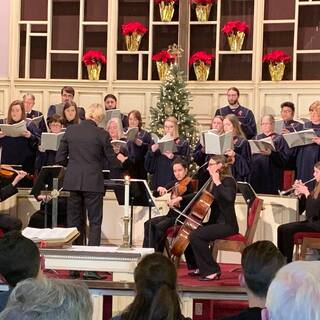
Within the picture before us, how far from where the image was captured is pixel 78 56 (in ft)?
40.5

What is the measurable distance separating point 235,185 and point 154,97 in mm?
4744

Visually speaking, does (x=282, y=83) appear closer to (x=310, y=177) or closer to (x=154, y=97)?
(x=154, y=97)

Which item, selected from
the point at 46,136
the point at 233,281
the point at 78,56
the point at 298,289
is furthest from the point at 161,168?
the point at 298,289

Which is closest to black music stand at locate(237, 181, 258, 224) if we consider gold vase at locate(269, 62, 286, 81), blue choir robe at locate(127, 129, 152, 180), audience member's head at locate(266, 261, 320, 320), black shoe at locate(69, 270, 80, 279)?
black shoe at locate(69, 270, 80, 279)

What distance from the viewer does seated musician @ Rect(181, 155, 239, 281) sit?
700 cm

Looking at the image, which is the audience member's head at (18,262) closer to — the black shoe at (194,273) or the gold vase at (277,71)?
the black shoe at (194,273)

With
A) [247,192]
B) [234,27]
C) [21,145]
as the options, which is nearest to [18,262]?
[247,192]

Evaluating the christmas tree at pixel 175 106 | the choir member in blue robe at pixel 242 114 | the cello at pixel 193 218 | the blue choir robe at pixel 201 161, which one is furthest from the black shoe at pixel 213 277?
the christmas tree at pixel 175 106

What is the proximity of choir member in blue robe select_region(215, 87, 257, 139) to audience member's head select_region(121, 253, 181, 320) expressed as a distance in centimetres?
698

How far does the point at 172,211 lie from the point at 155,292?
15.6 ft

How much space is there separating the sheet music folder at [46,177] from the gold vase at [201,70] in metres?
4.56

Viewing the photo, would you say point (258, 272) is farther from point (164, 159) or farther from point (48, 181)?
point (164, 159)

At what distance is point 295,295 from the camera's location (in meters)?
1.86

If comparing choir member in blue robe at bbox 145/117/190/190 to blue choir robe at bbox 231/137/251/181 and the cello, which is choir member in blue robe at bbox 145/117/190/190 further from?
the cello
